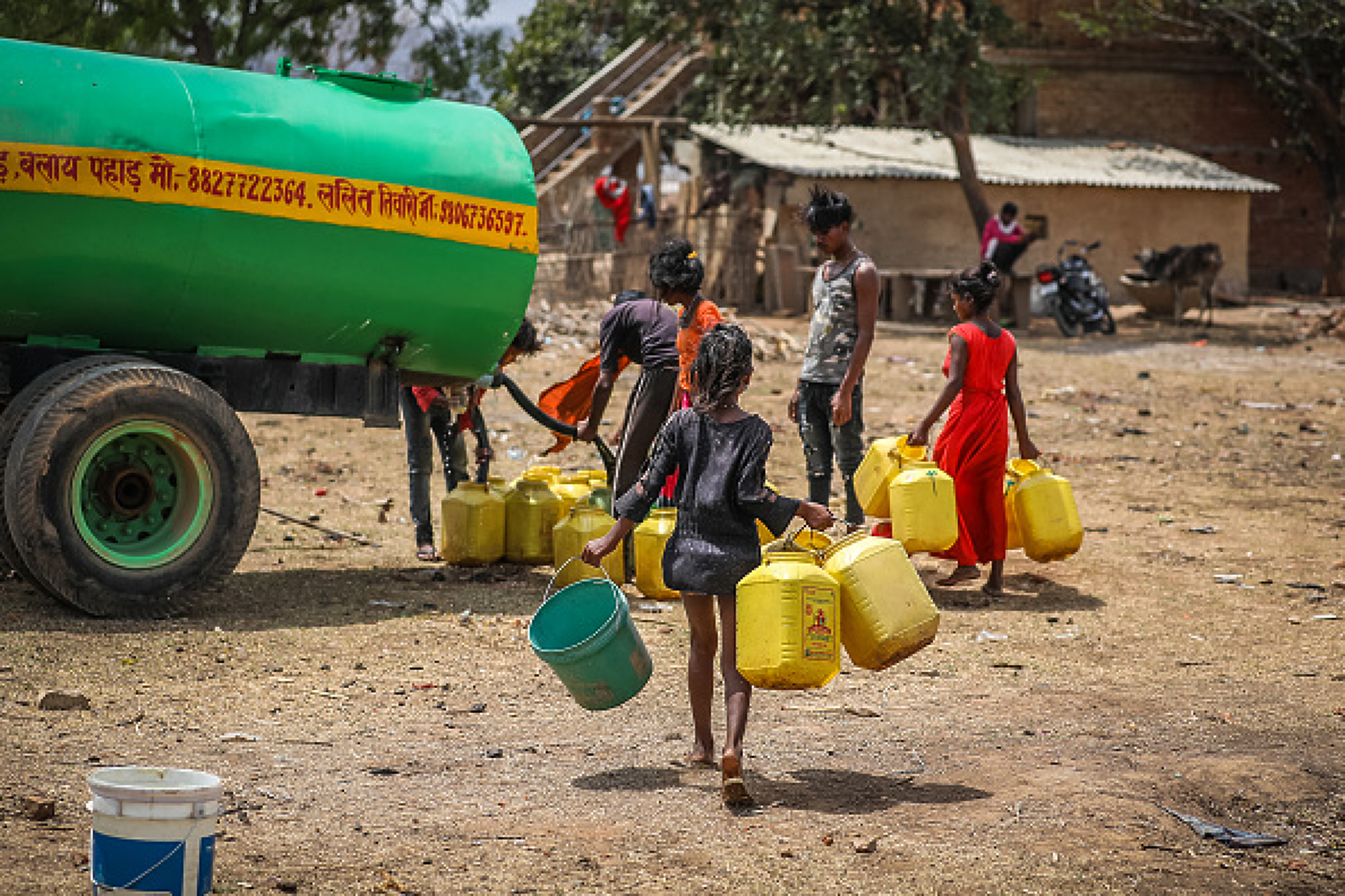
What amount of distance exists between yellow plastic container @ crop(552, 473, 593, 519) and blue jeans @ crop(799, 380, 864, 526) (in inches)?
47.0

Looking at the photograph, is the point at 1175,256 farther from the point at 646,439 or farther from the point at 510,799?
the point at 510,799

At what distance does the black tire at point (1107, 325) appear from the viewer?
23031 mm

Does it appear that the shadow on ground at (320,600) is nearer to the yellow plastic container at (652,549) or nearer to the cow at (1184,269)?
the yellow plastic container at (652,549)

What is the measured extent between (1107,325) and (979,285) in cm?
1578

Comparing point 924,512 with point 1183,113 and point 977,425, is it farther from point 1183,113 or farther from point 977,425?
point 1183,113

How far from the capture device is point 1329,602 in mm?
8211

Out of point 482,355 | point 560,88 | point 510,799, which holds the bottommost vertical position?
point 510,799

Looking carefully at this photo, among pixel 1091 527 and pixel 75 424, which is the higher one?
pixel 75 424

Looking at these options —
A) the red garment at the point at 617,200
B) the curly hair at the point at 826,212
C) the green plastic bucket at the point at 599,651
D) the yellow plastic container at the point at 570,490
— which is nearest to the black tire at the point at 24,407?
the yellow plastic container at the point at 570,490

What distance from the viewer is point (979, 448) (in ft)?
26.8

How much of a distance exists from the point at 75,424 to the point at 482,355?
2.22 m

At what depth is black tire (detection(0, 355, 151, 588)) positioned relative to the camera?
6867 millimetres

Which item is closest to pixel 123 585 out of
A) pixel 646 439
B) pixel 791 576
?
pixel 646 439

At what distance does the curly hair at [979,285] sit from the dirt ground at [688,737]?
1525 mm
